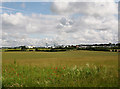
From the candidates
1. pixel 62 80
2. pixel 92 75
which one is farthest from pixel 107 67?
pixel 62 80

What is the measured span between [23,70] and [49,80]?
11.1ft

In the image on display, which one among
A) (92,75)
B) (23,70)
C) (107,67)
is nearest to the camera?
(92,75)

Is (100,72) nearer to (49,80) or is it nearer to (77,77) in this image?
(77,77)

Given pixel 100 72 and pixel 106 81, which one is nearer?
pixel 106 81

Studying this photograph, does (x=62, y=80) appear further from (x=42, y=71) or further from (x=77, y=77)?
(x=42, y=71)

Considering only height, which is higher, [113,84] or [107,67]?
[107,67]

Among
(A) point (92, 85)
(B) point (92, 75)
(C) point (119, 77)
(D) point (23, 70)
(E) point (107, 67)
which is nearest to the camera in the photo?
(A) point (92, 85)

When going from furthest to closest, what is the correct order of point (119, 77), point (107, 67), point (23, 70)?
1. point (23, 70)
2. point (107, 67)
3. point (119, 77)

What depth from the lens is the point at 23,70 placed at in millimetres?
10859

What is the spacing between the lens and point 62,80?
27.2ft

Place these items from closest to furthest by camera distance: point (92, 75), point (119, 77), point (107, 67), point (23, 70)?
point (119, 77)
point (92, 75)
point (107, 67)
point (23, 70)

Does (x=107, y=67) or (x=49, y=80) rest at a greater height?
(x=107, y=67)

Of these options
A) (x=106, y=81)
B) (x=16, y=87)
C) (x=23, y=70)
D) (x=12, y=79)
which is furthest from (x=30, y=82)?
(x=106, y=81)

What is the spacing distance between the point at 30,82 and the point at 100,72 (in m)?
4.90
